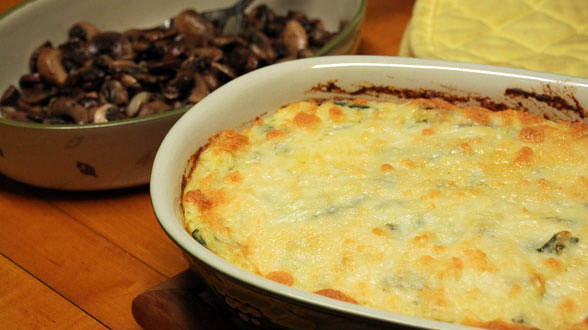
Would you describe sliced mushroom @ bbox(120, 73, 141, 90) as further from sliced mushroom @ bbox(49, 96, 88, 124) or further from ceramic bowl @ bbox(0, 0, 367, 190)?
ceramic bowl @ bbox(0, 0, 367, 190)

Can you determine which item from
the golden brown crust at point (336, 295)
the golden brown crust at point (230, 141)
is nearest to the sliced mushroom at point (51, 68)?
the golden brown crust at point (230, 141)

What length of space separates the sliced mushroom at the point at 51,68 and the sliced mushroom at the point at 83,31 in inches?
6.9

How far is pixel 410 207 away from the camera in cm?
126

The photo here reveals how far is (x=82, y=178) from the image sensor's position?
5.62 feet

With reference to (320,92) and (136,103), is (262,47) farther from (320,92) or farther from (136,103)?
(320,92)

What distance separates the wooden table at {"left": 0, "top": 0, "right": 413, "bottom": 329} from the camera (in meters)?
1.47

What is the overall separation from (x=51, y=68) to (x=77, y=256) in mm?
726

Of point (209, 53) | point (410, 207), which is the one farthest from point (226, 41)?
point (410, 207)

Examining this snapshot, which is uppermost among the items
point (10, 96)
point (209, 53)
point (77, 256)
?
point (209, 53)

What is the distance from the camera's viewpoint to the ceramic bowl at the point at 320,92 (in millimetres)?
1218

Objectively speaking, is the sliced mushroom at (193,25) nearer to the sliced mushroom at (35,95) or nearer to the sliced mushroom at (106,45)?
the sliced mushroom at (106,45)

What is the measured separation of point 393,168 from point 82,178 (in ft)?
2.78

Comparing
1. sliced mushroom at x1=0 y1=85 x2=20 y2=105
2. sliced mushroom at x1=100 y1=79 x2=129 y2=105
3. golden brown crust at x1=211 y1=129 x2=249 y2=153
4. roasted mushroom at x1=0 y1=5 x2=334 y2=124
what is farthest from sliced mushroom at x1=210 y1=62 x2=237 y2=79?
sliced mushroom at x1=0 y1=85 x2=20 y2=105

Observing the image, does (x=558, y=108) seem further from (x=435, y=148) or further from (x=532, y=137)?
(x=435, y=148)
